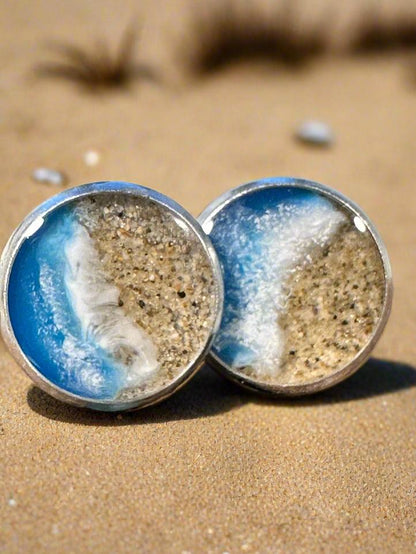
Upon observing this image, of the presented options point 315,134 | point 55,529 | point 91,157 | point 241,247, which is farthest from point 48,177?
point 55,529

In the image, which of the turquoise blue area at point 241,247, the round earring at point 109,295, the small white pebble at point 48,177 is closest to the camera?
the round earring at point 109,295

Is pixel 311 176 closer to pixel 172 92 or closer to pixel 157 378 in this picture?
pixel 172 92

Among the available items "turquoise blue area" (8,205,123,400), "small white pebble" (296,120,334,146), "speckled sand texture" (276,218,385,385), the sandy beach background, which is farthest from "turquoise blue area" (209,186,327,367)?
"small white pebble" (296,120,334,146)

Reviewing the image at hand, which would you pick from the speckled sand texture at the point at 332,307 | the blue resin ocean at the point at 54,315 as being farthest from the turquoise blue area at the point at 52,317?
the speckled sand texture at the point at 332,307

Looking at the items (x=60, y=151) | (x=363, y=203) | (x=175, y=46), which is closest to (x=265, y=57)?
(x=175, y=46)

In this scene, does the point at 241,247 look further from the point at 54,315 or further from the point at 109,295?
the point at 54,315

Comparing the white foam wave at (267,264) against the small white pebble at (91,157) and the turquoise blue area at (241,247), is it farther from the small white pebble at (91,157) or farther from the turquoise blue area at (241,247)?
the small white pebble at (91,157)
